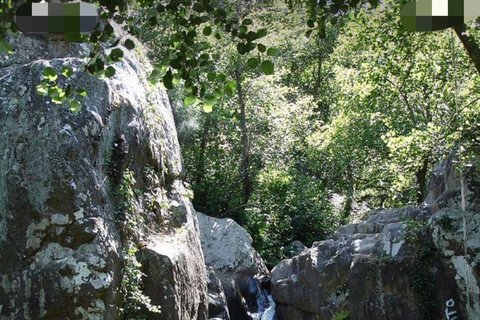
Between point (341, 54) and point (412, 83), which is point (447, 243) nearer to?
point (412, 83)

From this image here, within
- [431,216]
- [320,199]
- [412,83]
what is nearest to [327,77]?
[320,199]

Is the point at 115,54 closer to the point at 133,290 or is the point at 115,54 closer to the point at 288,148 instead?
the point at 133,290

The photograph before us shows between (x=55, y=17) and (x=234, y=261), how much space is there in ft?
45.3

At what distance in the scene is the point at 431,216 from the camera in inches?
476

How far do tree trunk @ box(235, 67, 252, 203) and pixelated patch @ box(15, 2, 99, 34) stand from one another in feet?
54.5

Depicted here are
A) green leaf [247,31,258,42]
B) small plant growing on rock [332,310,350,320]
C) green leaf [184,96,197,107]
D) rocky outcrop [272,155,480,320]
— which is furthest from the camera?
small plant growing on rock [332,310,350,320]

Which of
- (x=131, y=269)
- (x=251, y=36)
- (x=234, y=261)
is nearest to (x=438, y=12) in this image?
(x=251, y=36)

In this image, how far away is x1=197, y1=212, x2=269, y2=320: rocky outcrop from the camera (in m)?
15.4

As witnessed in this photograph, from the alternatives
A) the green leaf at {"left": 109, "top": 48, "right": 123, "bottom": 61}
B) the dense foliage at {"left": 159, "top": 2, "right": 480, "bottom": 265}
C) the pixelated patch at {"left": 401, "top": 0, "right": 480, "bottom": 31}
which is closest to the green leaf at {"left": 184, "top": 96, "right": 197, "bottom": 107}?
the green leaf at {"left": 109, "top": 48, "right": 123, "bottom": 61}

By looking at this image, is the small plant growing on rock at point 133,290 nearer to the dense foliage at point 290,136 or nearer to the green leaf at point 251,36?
the green leaf at point 251,36

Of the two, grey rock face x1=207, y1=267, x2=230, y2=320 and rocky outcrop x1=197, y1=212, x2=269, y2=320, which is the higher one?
grey rock face x1=207, y1=267, x2=230, y2=320

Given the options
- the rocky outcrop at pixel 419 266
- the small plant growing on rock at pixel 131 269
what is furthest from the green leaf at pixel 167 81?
the rocky outcrop at pixel 419 266

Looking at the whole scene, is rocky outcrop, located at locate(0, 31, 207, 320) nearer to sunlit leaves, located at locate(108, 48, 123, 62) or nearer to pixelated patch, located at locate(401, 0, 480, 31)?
sunlit leaves, located at locate(108, 48, 123, 62)

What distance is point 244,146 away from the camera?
2017 cm
